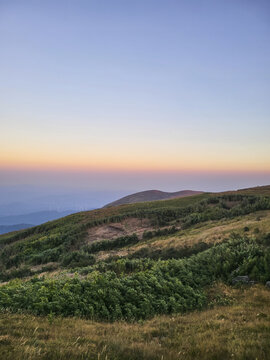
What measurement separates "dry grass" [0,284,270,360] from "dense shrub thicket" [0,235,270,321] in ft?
2.62

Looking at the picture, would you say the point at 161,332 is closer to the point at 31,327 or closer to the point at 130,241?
the point at 31,327

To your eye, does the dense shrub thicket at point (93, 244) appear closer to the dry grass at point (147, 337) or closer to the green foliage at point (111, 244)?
the green foliage at point (111, 244)

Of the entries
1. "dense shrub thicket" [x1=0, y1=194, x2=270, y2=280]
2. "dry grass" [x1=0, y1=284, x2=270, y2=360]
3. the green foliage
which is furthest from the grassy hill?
the green foliage

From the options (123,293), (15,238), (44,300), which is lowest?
(15,238)

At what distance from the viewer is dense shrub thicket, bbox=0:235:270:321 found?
24.1 feet

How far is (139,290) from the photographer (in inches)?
342

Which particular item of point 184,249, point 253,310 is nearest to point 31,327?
point 253,310

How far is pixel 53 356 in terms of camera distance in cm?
403

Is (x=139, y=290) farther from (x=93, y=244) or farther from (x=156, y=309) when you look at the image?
(x=93, y=244)

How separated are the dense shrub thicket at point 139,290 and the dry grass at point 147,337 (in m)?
0.80

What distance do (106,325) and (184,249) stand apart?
10.4 meters

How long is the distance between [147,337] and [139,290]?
120 inches

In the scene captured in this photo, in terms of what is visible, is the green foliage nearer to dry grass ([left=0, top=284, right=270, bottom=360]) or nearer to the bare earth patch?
the bare earth patch

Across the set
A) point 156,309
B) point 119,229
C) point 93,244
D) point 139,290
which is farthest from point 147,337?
point 119,229
